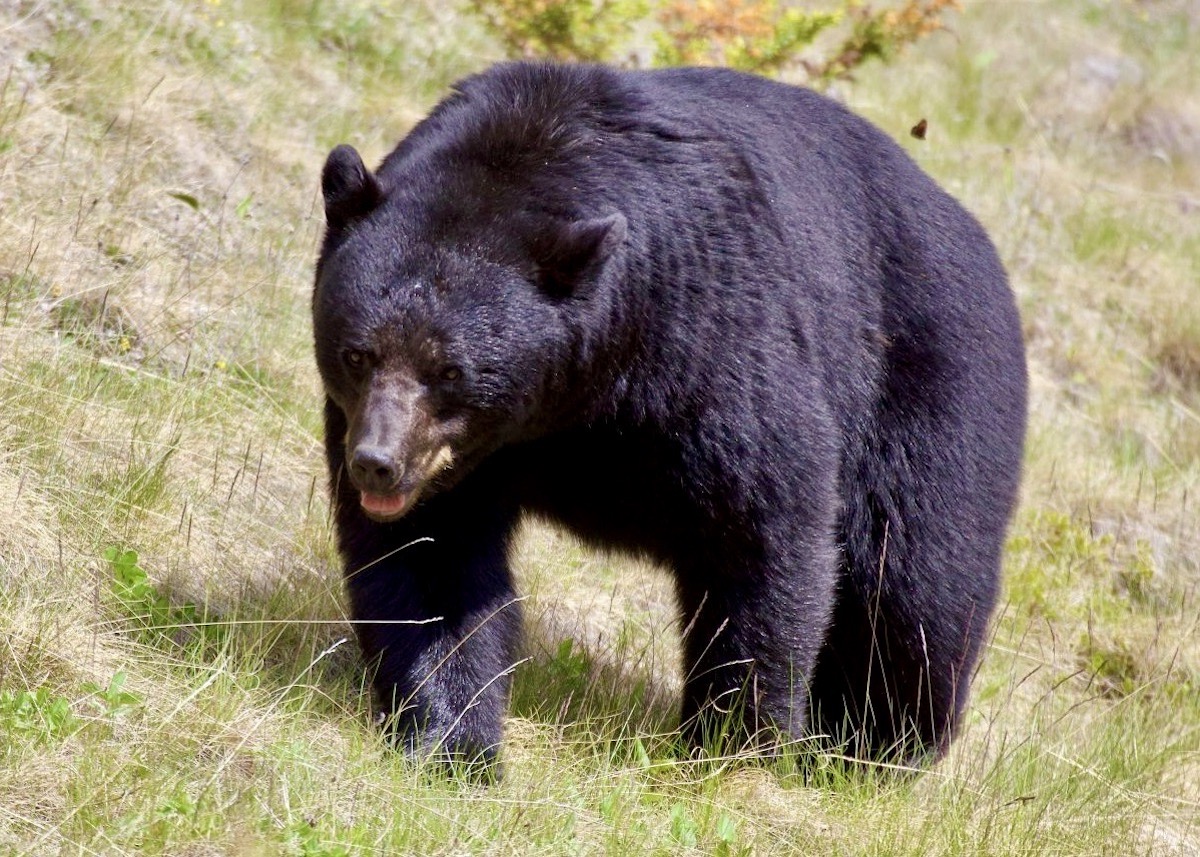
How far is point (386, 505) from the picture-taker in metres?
3.91

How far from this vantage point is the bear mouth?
12.8ft

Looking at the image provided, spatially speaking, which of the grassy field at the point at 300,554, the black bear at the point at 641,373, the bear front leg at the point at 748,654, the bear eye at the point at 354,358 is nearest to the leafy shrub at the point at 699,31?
the grassy field at the point at 300,554

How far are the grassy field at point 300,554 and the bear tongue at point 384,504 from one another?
53 centimetres

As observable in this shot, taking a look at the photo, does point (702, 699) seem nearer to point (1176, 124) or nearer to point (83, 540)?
point (83, 540)

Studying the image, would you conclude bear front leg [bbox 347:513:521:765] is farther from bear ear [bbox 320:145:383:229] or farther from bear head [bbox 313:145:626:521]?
bear ear [bbox 320:145:383:229]

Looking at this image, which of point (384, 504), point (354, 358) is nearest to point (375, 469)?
point (384, 504)

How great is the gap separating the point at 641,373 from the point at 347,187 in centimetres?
89

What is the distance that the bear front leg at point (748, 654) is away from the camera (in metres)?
4.39

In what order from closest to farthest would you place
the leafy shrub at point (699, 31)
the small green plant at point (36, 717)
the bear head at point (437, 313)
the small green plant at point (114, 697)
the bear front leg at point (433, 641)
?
the small green plant at point (36, 717) → the small green plant at point (114, 697) → the bear head at point (437, 313) → the bear front leg at point (433, 641) → the leafy shrub at point (699, 31)

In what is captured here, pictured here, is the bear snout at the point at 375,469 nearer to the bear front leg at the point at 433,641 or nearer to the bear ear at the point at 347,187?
the bear front leg at the point at 433,641

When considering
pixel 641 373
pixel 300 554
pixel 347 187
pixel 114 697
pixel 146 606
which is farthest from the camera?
pixel 300 554

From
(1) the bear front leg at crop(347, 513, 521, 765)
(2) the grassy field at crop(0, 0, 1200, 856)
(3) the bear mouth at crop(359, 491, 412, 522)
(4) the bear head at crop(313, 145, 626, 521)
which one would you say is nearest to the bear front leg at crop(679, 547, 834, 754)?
(2) the grassy field at crop(0, 0, 1200, 856)

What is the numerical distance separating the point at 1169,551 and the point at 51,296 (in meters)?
4.93

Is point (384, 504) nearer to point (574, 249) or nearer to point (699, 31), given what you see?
point (574, 249)
